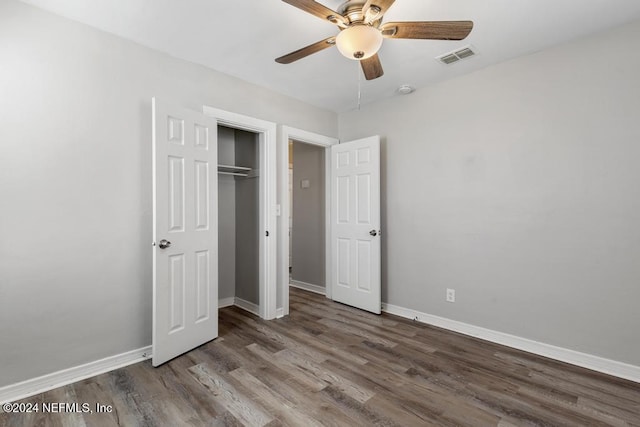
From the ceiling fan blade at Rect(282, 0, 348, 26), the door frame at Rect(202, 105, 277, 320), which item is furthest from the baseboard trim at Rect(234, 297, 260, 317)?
the ceiling fan blade at Rect(282, 0, 348, 26)

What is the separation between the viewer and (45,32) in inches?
81.1

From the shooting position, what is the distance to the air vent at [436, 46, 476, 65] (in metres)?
2.56

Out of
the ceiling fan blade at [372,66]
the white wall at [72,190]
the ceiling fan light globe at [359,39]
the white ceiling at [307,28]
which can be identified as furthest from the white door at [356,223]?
the white wall at [72,190]

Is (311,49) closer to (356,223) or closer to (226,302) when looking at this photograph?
(356,223)

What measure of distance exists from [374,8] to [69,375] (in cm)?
305

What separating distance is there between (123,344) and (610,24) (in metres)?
4.34

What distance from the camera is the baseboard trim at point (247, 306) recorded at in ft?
11.7

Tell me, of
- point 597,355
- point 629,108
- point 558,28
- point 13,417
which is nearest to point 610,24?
point 558,28

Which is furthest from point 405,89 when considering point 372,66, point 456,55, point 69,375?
point 69,375

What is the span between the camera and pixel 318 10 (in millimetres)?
1653

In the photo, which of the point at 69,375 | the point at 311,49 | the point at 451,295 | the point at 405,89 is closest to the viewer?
the point at 311,49

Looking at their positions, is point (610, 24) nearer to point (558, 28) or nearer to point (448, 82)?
point (558, 28)

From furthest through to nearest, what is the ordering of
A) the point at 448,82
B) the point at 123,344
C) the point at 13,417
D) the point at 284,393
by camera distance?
1. the point at 448,82
2. the point at 123,344
3. the point at 284,393
4. the point at 13,417

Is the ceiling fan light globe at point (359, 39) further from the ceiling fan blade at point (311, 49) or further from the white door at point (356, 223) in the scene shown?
the white door at point (356, 223)
